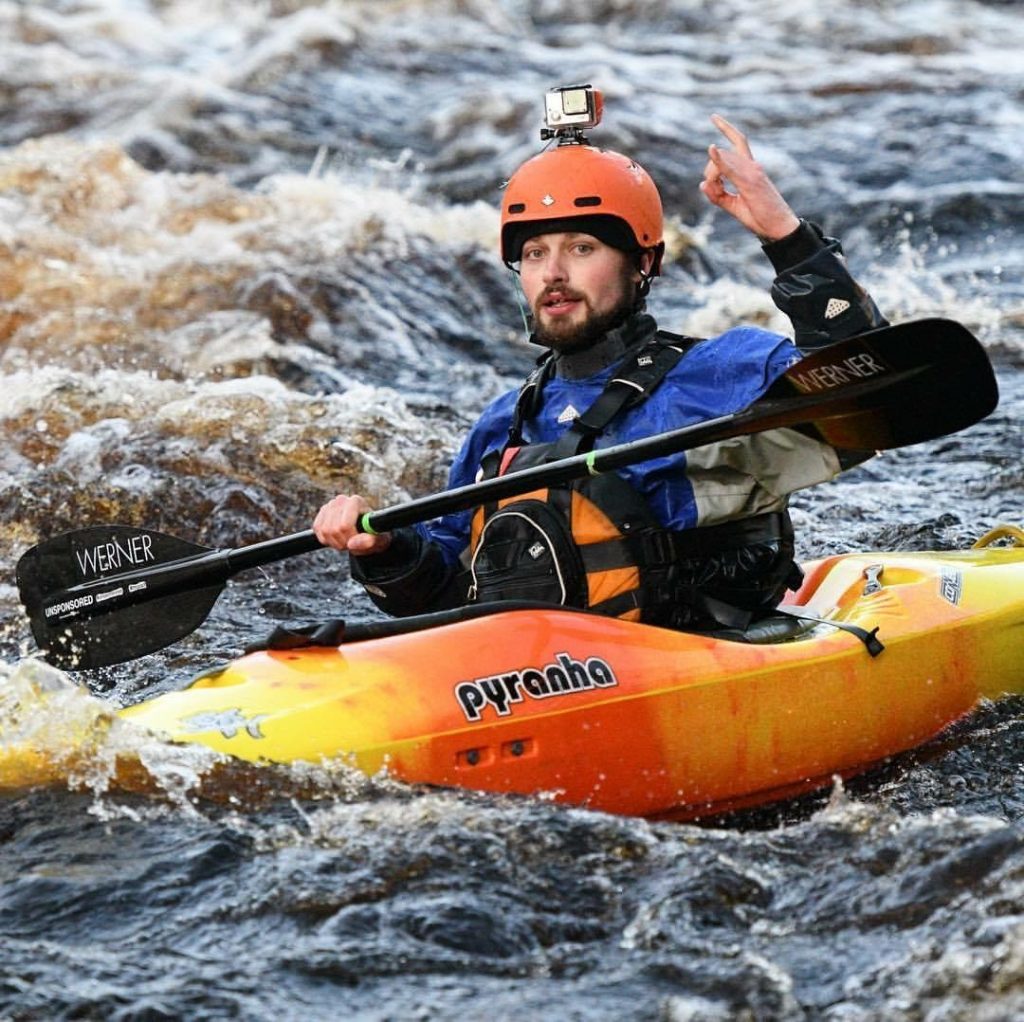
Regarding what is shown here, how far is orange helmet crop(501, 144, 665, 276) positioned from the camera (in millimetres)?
4316

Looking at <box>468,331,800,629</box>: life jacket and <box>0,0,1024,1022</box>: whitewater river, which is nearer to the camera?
<box>0,0,1024,1022</box>: whitewater river

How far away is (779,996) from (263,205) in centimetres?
718

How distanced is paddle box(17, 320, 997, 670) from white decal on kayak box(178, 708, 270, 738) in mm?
653

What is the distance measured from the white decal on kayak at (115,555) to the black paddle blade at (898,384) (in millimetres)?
1627

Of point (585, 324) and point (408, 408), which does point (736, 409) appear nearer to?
point (585, 324)

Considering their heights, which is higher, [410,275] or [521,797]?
[410,275]

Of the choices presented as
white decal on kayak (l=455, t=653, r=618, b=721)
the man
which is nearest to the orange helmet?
the man

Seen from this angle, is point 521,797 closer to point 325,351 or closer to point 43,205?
point 325,351

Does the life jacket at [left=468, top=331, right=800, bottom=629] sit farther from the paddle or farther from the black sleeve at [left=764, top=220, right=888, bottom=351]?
the black sleeve at [left=764, top=220, right=888, bottom=351]

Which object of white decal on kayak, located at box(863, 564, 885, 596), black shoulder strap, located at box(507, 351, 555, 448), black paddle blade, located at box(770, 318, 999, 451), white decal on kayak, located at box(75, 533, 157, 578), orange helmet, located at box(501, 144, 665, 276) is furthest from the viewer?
white decal on kayak, located at box(863, 564, 885, 596)

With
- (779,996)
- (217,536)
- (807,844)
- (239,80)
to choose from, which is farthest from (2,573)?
(239,80)

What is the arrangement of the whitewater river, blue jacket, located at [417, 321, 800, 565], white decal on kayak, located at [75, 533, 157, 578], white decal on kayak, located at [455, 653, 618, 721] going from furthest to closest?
1. white decal on kayak, located at [75, 533, 157, 578]
2. blue jacket, located at [417, 321, 800, 565]
3. white decal on kayak, located at [455, 653, 618, 721]
4. the whitewater river

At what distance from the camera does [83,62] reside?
12.9 meters

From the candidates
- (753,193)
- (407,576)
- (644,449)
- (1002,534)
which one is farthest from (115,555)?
(1002,534)
